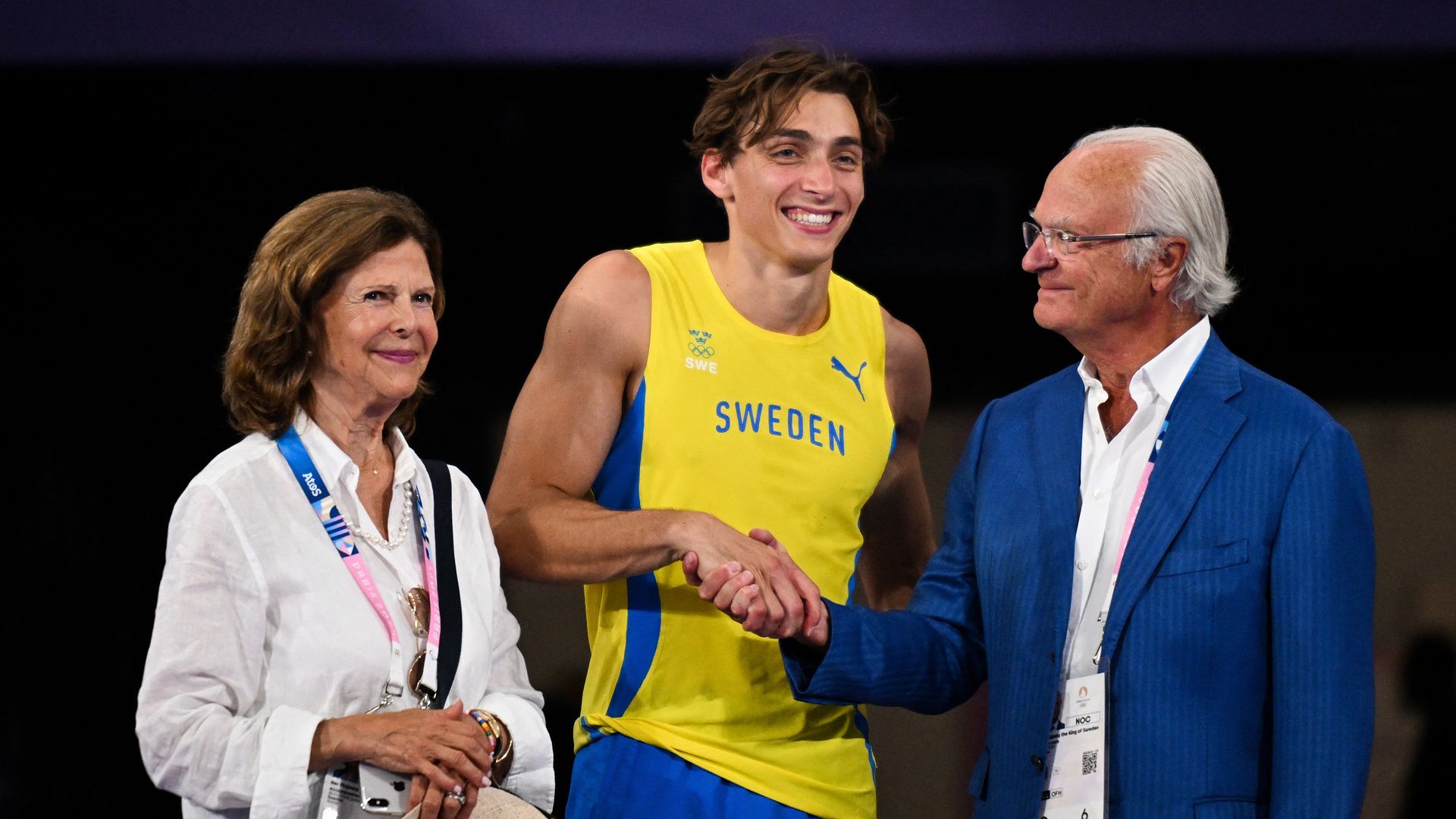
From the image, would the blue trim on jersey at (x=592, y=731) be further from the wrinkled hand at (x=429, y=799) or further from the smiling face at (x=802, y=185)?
the smiling face at (x=802, y=185)

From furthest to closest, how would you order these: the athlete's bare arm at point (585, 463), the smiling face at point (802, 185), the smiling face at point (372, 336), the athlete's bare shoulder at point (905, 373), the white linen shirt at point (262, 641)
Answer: the athlete's bare shoulder at point (905, 373), the smiling face at point (802, 185), the athlete's bare arm at point (585, 463), the smiling face at point (372, 336), the white linen shirt at point (262, 641)

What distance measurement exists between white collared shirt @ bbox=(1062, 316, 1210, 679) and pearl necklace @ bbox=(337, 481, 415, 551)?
980mm

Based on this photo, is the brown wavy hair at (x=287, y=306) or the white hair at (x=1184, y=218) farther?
the white hair at (x=1184, y=218)

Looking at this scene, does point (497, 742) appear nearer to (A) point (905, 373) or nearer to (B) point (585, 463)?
(B) point (585, 463)

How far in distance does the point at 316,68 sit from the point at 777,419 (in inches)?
85.4

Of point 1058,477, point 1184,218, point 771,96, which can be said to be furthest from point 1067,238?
point 771,96

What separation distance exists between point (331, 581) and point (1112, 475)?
1164mm

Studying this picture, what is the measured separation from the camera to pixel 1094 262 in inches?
97.0

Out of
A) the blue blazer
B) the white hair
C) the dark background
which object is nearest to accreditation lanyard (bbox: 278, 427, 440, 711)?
the blue blazer

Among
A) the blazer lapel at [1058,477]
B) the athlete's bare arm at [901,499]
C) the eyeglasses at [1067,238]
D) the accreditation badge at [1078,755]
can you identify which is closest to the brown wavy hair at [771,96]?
the athlete's bare arm at [901,499]

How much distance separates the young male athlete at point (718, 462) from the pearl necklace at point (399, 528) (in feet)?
1.16

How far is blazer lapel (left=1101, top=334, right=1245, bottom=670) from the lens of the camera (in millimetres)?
2256

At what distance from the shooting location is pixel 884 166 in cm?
450

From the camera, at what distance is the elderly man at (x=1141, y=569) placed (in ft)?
7.14
